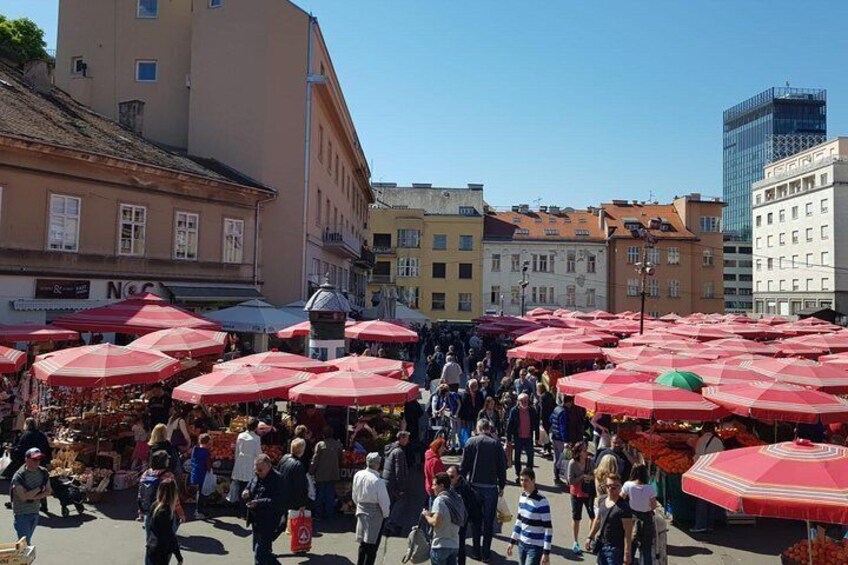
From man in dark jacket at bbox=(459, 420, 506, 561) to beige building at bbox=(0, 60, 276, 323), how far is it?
1724 cm

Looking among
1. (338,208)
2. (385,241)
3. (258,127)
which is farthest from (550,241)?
(258,127)

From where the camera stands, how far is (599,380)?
12.7 meters

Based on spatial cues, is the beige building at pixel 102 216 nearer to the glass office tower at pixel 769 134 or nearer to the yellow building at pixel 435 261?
the yellow building at pixel 435 261

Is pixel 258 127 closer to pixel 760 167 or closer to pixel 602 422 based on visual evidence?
pixel 602 422

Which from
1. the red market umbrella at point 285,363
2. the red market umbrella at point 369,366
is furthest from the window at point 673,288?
the red market umbrella at point 285,363

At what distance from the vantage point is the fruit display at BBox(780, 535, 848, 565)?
271 inches

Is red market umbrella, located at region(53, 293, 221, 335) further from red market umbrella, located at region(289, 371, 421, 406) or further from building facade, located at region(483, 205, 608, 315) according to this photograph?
building facade, located at region(483, 205, 608, 315)

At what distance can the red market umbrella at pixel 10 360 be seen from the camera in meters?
12.6

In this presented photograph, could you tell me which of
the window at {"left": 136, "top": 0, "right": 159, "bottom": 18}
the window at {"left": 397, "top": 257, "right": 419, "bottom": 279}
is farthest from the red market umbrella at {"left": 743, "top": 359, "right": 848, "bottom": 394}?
the window at {"left": 397, "top": 257, "right": 419, "bottom": 279}

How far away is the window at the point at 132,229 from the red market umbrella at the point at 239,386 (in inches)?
555

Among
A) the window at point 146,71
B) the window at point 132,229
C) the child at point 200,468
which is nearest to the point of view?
the child at point 200,468

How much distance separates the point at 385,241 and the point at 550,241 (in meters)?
16.1

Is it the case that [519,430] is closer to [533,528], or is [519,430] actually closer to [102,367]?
[533,528]

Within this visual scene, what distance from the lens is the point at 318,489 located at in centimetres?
1070
